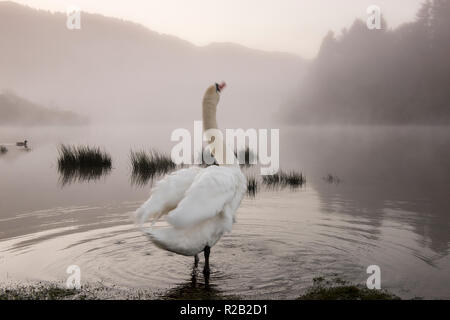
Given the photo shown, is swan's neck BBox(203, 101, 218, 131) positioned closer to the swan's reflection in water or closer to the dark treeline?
the swan's reflection in water

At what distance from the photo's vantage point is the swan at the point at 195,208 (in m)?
7.30

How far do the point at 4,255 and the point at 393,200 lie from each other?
41.7ft

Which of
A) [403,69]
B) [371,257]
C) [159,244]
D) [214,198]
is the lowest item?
[371,257]

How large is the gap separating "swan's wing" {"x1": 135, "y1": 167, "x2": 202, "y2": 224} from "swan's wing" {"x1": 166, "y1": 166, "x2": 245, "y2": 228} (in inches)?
14.9

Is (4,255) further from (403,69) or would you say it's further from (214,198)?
(403,69)

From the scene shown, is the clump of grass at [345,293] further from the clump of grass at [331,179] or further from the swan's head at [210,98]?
the clump of grass at [331,179]

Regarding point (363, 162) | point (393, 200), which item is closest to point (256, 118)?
point (363, 162)

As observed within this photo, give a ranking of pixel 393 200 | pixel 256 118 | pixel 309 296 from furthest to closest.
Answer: pixel 256 118 → pixel 393 200 → pixel 309 296

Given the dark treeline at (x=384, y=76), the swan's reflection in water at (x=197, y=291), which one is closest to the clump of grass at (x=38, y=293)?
the swan's reflection in water at (x=197, y=291)

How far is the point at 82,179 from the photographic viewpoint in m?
22.3

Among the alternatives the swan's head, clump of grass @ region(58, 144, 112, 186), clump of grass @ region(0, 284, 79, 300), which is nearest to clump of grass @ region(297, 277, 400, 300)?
clump of grass @ region(0, 284, 79, 300)
